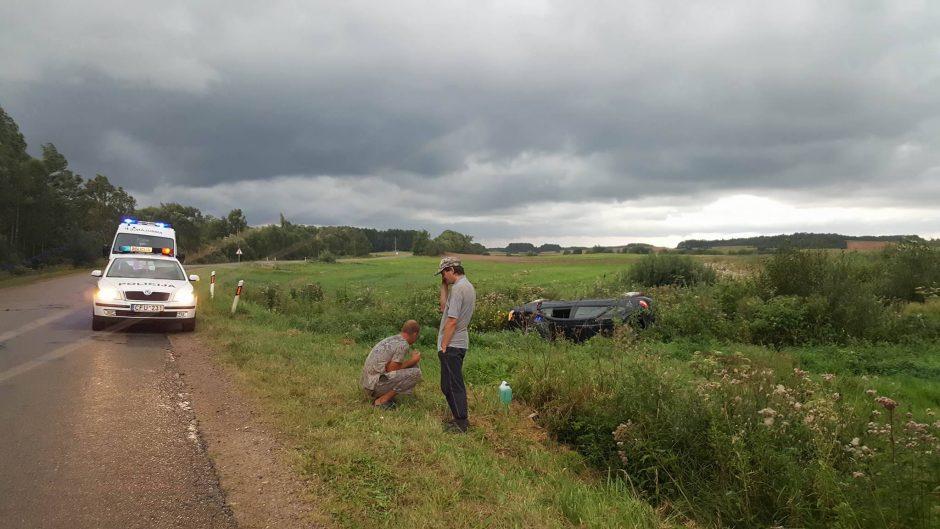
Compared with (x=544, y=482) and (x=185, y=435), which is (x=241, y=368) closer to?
(x=185, y=435)

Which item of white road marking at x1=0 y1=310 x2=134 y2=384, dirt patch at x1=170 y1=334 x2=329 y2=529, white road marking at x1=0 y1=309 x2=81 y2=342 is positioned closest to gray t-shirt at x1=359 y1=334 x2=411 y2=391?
dirt patch at x1=170 y1=334 x2=329 y2=529

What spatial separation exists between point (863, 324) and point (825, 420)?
11.8m

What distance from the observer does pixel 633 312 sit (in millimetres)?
12984

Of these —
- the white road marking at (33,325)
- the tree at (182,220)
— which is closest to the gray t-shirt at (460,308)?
the white road marking at (33,325)

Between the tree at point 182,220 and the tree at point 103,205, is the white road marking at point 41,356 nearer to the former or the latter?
the tree at point 103,205

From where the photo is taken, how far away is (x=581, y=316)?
43.5 ft

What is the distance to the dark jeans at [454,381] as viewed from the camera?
19.3 feet

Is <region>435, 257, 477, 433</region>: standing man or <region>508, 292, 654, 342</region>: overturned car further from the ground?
<region>435, 257, 477, 433</region>: standing man

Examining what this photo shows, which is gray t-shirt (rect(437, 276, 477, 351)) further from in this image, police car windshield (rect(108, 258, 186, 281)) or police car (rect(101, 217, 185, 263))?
police car (rect(101, 217, 185, 263))

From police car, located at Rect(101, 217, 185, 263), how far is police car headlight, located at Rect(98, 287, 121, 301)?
4431 millimetres

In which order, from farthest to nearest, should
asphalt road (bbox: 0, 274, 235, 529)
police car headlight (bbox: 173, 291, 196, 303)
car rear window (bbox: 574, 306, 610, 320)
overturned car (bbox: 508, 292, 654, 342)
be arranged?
car rear window (bbox: 574, 306, 610, 320), police car headlight (bbox: 173, 291, 196, 303), overturned car (bbox: 508, 292, 654, 342), asphalt road (bbox: 0, 274, 235, 529)

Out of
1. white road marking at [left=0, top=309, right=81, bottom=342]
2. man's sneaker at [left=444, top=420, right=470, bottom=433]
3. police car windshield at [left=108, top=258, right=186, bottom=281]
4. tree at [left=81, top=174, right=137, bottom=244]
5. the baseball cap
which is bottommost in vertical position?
white road marking at [left=0, top=309, right=81, bottom=342]

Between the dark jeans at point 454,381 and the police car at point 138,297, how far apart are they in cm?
919

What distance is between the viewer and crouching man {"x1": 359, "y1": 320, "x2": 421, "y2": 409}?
657 centimetres
